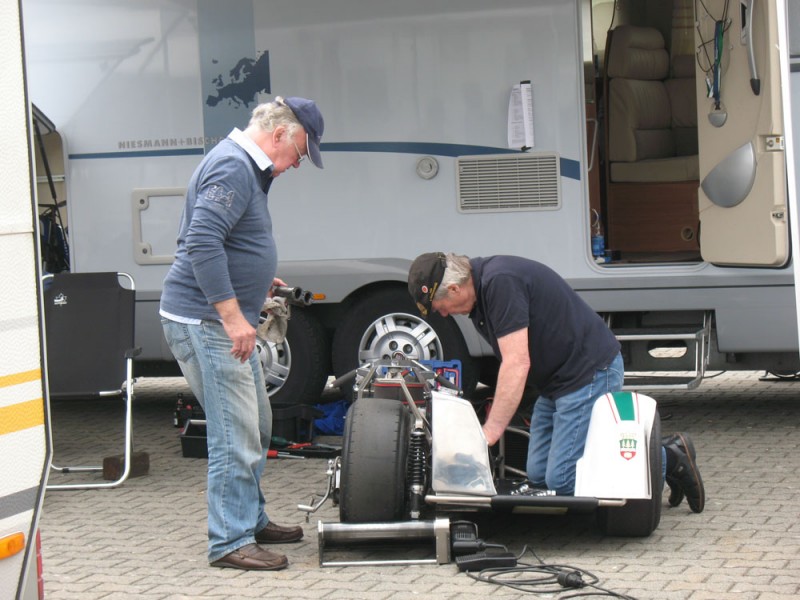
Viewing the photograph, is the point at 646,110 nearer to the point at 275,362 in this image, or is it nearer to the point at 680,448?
the point at 275,362

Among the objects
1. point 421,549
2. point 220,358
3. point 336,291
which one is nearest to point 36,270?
point 220,358

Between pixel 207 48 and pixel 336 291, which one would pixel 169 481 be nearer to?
pixel 336 291

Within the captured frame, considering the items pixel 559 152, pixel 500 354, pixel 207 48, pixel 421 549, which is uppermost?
pixel 207 48

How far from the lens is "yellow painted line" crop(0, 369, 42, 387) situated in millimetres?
2846

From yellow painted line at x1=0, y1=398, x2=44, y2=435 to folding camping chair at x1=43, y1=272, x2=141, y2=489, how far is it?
→ 11.0ft

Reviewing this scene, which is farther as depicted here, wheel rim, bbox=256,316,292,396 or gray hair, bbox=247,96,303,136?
wheel rim, bbox=256,316,292,396

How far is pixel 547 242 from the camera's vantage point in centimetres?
703

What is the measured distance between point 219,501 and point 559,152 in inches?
131

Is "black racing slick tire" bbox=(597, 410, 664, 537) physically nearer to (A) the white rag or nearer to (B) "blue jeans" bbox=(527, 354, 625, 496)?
(B) "blue jeans" bbox=(527, 354, 625, 496)

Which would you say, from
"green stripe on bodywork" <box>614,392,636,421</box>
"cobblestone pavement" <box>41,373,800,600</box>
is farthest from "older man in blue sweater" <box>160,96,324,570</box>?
"green stripe on bodywork" <box>614,392,636,421</box>

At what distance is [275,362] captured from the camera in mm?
7305

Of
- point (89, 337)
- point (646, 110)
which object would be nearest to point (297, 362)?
point (89, 337)

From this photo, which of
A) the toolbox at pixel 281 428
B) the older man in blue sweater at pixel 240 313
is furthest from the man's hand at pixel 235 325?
the toolbox at pixel 281 428

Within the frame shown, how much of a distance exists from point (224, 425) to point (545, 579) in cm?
125
